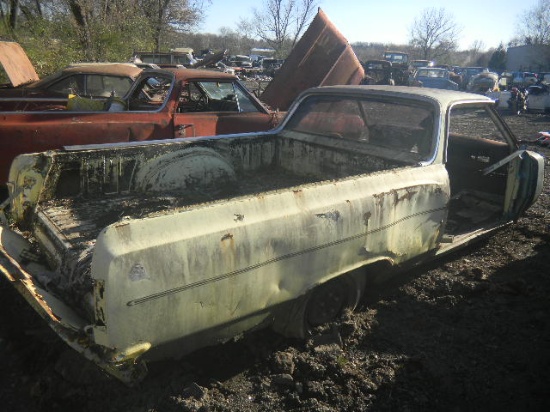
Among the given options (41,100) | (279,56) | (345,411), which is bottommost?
(345,411)

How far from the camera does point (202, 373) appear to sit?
2572 mm

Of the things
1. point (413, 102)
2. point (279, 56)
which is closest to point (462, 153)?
point (413, 102)

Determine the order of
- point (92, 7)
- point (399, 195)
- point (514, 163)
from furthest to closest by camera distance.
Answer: point (92, 7)
point (514, 163)
point (399, 195)

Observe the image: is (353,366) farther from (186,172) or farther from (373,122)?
(373,122)

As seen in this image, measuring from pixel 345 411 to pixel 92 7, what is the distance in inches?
632

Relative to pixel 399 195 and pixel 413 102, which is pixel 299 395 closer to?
pixel 399 195

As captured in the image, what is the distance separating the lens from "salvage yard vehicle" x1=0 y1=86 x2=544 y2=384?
1945 millimetres

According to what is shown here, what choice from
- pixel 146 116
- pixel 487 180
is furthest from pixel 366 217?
pixel 146 116

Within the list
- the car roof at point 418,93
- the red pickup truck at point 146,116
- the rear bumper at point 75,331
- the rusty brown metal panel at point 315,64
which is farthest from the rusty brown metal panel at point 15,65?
the rear bumper at point 75,331

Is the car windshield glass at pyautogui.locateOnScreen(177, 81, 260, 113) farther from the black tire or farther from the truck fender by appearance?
the black tire

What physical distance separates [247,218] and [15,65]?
318 inches

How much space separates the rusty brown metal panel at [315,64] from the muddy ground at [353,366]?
479cm

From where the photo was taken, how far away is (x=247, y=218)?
2174 mm

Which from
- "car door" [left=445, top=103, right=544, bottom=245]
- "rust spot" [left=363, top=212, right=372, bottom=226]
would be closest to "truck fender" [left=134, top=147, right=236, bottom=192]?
"rust spot" [left=363, top=212, right=372, bottom=226]
